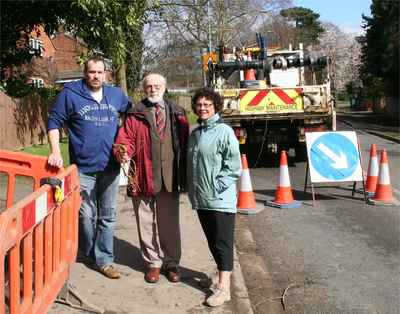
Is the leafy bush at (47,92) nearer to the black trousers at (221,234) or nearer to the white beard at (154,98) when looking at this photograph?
the white beard at (154,98)

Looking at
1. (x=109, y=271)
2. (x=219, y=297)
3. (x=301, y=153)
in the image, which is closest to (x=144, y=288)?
(x=109, y=271)

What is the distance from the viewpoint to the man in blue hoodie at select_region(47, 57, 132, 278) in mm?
4004

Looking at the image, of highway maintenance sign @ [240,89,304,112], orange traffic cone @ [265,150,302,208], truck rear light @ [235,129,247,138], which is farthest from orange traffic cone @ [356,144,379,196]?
truck rear light @ [235,129,247,138]

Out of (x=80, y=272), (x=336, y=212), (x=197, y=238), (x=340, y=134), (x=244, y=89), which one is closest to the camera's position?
(x=80, y=272)

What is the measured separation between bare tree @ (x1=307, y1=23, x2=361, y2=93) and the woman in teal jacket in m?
57.8

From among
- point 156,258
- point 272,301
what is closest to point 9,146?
point 156,258

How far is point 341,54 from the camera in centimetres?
6162

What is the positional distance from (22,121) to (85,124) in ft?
31.8

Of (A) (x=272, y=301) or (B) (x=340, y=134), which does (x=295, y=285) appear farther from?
(B) (x=340, y=134)

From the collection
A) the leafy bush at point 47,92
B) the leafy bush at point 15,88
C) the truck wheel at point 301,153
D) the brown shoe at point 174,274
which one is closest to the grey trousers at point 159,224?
the brown shoe at point 174,274

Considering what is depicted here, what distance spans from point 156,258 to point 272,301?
3.59ft

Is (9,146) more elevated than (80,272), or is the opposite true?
(9,146)

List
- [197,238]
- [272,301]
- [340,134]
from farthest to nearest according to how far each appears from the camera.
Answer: [340,134] < [197,238] < [272,301]

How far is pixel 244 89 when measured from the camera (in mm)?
10742
